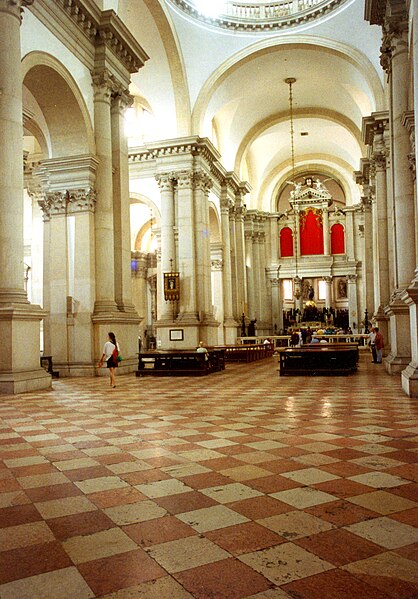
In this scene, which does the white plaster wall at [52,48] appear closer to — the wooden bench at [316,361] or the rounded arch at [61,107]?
the rounded arch at [61,107]

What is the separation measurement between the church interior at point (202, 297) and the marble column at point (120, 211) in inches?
2.7

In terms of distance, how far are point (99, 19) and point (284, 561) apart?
1583 cm

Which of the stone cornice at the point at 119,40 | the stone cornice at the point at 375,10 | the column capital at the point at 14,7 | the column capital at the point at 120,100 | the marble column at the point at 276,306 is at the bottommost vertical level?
the marble column at the point at 276,306

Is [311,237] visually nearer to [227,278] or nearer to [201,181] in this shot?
[227,278]

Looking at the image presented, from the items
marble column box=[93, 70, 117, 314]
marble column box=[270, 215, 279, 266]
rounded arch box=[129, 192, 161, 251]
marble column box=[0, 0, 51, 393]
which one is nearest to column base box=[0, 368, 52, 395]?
marble column box=[0, 0, 51, 393]

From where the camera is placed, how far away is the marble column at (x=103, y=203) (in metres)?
15.5

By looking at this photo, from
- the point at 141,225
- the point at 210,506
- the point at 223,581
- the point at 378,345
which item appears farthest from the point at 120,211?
the point at 141,225

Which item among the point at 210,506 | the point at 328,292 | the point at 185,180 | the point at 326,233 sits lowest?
the point at 210,506

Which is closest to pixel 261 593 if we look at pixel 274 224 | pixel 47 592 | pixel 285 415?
pixel 47 592

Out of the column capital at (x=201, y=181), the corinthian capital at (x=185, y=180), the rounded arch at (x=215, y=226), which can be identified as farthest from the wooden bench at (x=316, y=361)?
the rounded arch at (x=215, y=226)

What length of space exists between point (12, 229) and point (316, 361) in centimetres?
898

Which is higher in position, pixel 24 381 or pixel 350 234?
pixel 350 234

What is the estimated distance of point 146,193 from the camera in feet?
86.8

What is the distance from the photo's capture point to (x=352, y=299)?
39.0m
